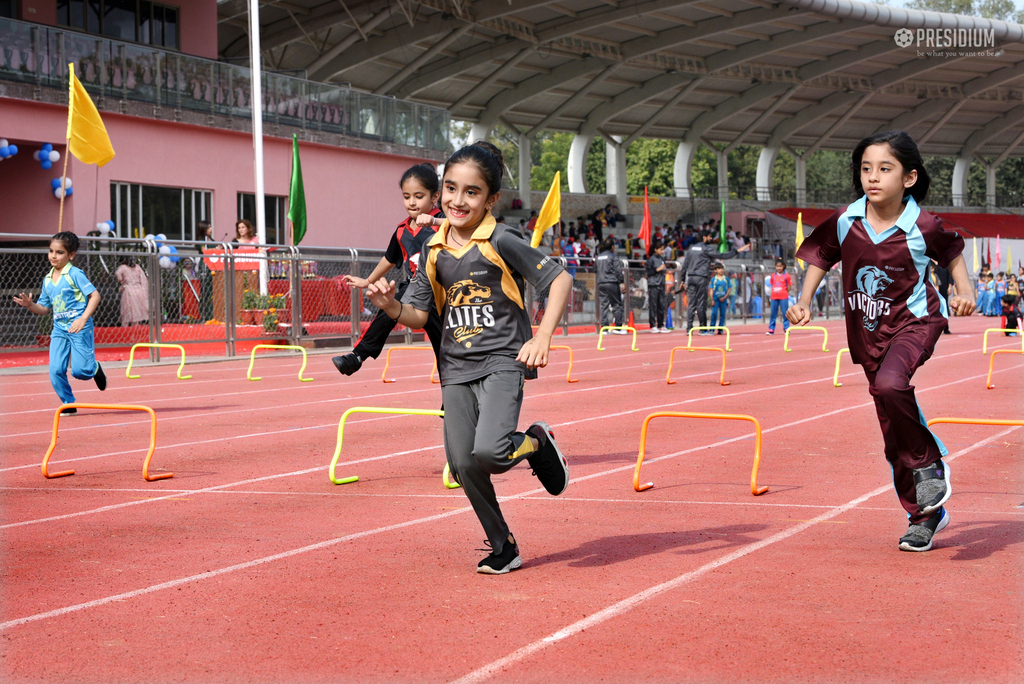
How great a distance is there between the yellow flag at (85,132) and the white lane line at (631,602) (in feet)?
49.0

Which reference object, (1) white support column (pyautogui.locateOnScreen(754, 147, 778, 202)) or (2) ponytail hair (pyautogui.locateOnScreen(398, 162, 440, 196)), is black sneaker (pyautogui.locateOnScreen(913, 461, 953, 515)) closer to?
(2) ponytail hair (pyautogui.locateOnScreen(398, 162, 440, 196))

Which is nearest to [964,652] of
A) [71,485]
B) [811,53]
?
[71,485]

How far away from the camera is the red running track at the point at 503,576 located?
3.87m

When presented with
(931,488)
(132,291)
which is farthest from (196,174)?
(931,488)

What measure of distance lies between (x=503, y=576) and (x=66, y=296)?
291 inches

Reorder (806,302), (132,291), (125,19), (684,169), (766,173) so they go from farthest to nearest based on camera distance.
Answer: (766,173), (684,169), (125,19), (132,291), (806,302)

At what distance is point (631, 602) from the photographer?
456 centimetres

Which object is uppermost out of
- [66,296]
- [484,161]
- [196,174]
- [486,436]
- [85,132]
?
[196,174]

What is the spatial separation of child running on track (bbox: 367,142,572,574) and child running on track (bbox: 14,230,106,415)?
672 centimetres

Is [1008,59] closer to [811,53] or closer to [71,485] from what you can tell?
[811,53]

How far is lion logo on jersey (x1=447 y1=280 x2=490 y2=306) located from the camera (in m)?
5.00

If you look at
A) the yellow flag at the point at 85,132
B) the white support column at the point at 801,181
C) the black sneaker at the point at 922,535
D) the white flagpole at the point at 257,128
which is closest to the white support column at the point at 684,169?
the white support column at the point at 801,181

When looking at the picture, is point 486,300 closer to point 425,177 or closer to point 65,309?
point 425,177

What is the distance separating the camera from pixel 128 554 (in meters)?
5.54
